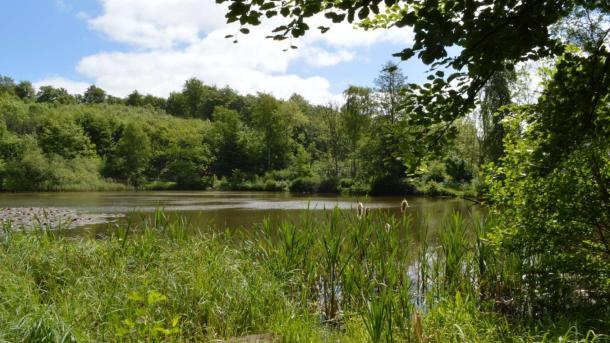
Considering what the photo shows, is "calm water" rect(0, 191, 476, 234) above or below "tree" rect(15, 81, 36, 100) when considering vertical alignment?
below

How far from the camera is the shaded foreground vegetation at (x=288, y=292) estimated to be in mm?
3902

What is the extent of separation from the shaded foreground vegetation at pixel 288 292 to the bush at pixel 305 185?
3646cm

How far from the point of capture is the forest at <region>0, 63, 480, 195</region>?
3831 cm

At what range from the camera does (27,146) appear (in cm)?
4962

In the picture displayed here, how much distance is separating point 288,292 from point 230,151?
175 ft

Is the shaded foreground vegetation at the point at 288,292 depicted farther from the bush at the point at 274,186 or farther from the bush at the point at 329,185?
the bush at the point at 274,186

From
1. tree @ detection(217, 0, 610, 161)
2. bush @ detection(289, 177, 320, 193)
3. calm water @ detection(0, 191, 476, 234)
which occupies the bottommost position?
calm water @ detection(0, 191, 476, 234)

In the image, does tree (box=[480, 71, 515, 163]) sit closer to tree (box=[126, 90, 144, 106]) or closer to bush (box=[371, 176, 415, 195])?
bush (box=[371, 176, 415, 195])

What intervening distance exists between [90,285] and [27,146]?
52424 millimetres

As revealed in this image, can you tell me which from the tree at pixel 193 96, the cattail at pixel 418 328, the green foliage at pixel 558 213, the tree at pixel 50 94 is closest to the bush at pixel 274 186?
the green foliage at pixel 558 213

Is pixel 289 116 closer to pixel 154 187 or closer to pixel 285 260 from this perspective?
pixel 154 187

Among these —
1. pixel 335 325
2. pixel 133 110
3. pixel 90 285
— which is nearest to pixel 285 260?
pixel 335 325

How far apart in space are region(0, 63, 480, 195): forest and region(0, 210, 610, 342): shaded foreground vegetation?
1057 inches

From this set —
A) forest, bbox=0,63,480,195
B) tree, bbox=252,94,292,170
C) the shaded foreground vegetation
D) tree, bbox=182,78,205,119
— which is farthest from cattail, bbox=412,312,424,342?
tree, bbox=182,78,205,119
